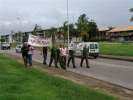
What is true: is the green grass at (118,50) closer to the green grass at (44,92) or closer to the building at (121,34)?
the green grass at (44,92)

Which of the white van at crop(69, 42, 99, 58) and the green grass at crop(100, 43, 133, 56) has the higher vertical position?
the white van at crop(69, 42, 99, 58)

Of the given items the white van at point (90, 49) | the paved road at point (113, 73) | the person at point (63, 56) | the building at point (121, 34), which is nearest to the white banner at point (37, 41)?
the person at point (63, 56)

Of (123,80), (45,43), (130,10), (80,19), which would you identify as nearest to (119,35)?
(80,19)

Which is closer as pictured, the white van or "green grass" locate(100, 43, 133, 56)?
the white van

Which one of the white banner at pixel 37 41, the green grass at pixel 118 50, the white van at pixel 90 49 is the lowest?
the green grass at pixel 118 50

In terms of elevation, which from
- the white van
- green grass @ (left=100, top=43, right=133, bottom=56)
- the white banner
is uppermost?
the white banner

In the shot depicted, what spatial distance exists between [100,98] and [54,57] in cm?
1900

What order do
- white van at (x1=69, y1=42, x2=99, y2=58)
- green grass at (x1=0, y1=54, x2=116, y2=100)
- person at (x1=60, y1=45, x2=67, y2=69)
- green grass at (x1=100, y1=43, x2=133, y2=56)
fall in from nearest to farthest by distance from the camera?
green grass at (x1=0, y1=54, x2=116, y2=100) → person at (x1=60, y1=45, x2=67, y2=69) → white van at (x1=69, y1=42, x2=99, y2=58) → green grass at (x1=100, y1=43, x2=133, y2=56)

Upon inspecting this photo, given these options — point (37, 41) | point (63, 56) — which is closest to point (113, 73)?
point (63, 56)

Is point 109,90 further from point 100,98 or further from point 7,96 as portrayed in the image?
point 7,96

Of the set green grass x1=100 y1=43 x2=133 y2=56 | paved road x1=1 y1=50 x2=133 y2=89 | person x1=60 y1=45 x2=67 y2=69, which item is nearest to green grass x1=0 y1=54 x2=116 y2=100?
paved road x1=1 y1=50 x2=133 y2=89

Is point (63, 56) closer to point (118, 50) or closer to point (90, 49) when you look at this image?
point (90, 49)

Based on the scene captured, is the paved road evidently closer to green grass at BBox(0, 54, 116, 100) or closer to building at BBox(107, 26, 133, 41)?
green grass at BBox(0, 54, 116, 100)

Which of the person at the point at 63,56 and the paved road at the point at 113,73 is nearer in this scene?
the paved road at the point at 113,73
